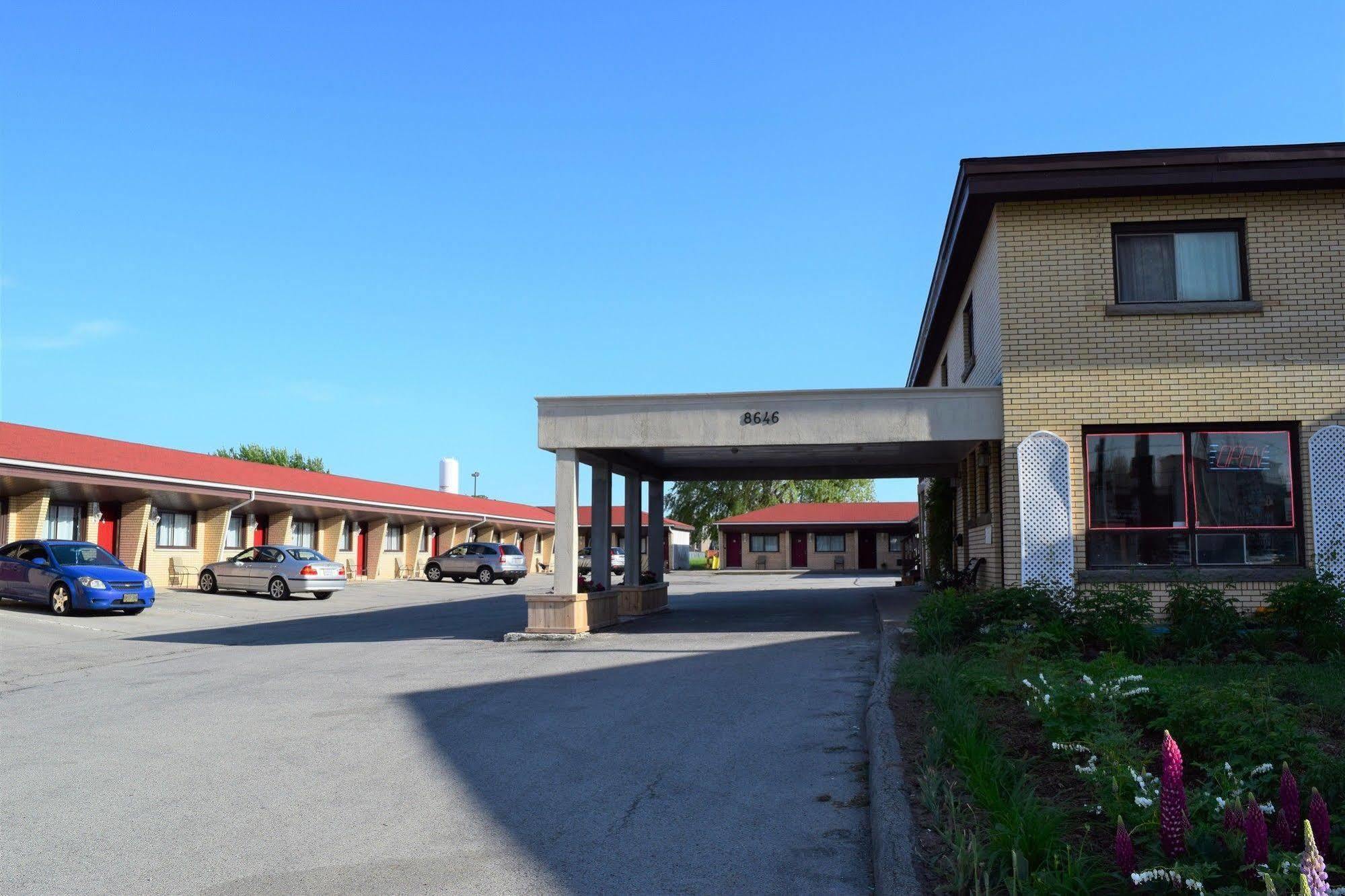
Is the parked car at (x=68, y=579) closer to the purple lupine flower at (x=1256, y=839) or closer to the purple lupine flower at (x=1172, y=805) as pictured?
the purple lupine flower at (x=1172, y=805)

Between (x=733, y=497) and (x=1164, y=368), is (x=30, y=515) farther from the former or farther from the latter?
(x=733, y=497)

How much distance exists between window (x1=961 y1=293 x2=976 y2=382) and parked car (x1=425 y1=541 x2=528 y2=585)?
2514 centimetres

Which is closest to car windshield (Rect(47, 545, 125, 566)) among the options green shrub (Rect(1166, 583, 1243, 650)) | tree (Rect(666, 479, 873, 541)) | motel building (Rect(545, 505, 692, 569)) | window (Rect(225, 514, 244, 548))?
window (Rect(225, 514, 244, 548))

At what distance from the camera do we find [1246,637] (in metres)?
12.0

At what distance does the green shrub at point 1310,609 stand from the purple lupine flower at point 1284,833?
8447 millimetres

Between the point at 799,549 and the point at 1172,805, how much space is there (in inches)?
2274

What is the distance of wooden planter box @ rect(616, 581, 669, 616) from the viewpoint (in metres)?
21.9

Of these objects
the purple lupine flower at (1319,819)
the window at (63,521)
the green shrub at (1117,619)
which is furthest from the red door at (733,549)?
the purple lupine flower at (1319,819)

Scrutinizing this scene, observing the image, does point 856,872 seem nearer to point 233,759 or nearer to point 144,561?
point 233,759

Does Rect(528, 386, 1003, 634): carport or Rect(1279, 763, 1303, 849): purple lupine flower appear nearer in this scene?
Rect(1279, 763, 1303, 849): purple lupine flower

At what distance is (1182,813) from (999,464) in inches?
483

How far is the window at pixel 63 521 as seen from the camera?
28.6 meters

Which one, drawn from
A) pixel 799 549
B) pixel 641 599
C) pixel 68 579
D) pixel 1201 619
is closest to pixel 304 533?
pixel 68 579

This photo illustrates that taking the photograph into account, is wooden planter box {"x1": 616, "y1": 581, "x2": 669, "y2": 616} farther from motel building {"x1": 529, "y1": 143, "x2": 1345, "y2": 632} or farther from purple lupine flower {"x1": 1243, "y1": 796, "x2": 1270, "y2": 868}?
purple lupine flower {"x1": 1243, "y1": 796, "x2": 1270, "y2": 868}
